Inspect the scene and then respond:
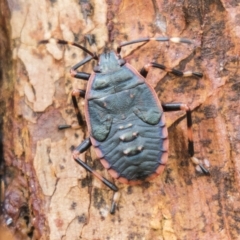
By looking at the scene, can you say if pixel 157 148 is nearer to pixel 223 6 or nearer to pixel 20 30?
pixel 223 6

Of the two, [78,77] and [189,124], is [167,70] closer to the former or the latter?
[189,124]

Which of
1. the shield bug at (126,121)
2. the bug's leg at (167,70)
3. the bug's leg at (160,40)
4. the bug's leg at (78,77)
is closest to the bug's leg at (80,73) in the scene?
the bug's leg at (78,77)

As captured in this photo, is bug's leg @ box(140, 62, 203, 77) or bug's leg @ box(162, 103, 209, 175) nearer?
bug's leg @ box(162, 103, 209, 175)

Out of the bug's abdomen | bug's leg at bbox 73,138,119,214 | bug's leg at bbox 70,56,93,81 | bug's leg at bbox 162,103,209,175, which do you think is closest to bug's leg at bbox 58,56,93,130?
bug's leg at bbox 70,56,93,81

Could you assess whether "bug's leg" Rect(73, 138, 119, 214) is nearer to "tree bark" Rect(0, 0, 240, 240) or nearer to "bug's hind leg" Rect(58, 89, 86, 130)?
"tree bark" Rect(0, 0, 240, 240)

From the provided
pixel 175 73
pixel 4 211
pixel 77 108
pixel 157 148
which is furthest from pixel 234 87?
pixel 4 211

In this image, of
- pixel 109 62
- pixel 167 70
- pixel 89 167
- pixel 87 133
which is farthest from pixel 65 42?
pixel 89 167

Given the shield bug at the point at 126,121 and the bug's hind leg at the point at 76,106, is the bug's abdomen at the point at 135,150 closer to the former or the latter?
the shield bug at the point at 126,121

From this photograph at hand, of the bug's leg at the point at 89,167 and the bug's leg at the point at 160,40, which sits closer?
the bug's leg at the point at 89,167
